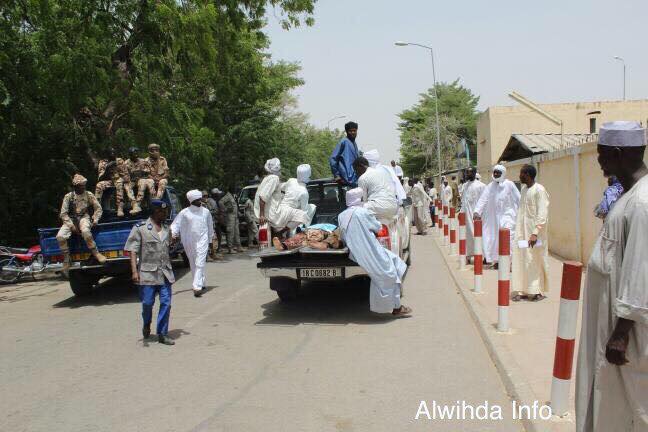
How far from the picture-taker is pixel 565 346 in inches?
154

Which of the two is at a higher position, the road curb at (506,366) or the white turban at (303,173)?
the white turban at (303,173)

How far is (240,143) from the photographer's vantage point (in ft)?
86.4

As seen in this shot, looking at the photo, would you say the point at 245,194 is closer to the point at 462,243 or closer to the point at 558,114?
the point at 462,243

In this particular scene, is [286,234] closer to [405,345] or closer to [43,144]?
[405,345]

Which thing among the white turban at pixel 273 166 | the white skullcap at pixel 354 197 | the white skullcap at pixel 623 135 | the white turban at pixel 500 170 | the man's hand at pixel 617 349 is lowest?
the man's hand at pixel 617 349

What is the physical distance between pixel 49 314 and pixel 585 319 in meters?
8.33

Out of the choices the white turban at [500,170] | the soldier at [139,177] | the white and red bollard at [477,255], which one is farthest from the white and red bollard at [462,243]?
the soldier at [139,177]

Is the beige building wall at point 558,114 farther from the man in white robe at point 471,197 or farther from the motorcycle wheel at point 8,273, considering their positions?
the motorcycle wheel at point 8,273

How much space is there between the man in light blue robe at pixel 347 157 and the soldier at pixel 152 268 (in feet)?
11.2

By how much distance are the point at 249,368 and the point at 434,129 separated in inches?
1904

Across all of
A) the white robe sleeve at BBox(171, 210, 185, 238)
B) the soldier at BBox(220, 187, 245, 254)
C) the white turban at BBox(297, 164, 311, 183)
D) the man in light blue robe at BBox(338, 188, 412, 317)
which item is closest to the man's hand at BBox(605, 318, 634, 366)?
the man in light blue robe at BBox(338, 188, 412, 317)

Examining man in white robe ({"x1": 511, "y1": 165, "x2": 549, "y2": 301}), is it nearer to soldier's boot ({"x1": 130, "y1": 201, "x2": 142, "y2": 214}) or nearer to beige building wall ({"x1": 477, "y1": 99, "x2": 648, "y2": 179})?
soldier's boot ({"x1": 130, "y1": 201, "x2": 142, "y2": 214})

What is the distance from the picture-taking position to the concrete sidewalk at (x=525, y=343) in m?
4.37

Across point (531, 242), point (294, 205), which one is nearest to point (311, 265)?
point (294, 205)
